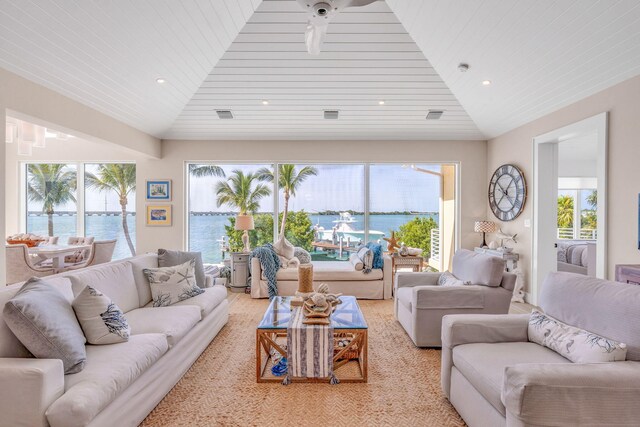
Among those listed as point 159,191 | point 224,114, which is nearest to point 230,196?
point 159,191

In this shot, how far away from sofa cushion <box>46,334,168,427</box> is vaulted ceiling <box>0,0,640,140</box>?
8.63 ft

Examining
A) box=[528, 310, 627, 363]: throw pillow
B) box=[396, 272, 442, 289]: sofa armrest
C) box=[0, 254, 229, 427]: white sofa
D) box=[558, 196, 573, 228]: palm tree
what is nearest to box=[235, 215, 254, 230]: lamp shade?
box=[0, 254, 229, 427]: white sofa

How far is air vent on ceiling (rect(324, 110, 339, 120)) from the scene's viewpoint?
534 centimetres

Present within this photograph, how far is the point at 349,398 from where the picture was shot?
2430mm

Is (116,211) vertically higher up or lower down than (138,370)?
higher up

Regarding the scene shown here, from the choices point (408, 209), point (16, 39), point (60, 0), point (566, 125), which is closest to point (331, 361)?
point (60, 0)

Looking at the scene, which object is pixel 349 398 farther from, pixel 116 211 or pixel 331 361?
pixel 116 211

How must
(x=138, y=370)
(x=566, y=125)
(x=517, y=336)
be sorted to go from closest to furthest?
(x=138, y=370) → (x=517, y=336) → (x=566, y=125)

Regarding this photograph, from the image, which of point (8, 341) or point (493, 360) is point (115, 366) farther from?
point (493, 360)

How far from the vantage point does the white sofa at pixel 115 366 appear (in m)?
1.60

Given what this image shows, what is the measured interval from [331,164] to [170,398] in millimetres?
4673

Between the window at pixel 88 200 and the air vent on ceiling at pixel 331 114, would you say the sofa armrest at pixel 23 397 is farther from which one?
the window at pixel 88 200

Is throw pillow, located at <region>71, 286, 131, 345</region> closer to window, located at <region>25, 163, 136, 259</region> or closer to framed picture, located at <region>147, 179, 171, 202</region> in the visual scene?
framed picture, located at <region>147, 179, 171, 202</region>

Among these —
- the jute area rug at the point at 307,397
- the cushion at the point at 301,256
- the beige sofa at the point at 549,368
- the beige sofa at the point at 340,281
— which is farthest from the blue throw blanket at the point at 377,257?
the beige sofa at the point at 549,368
